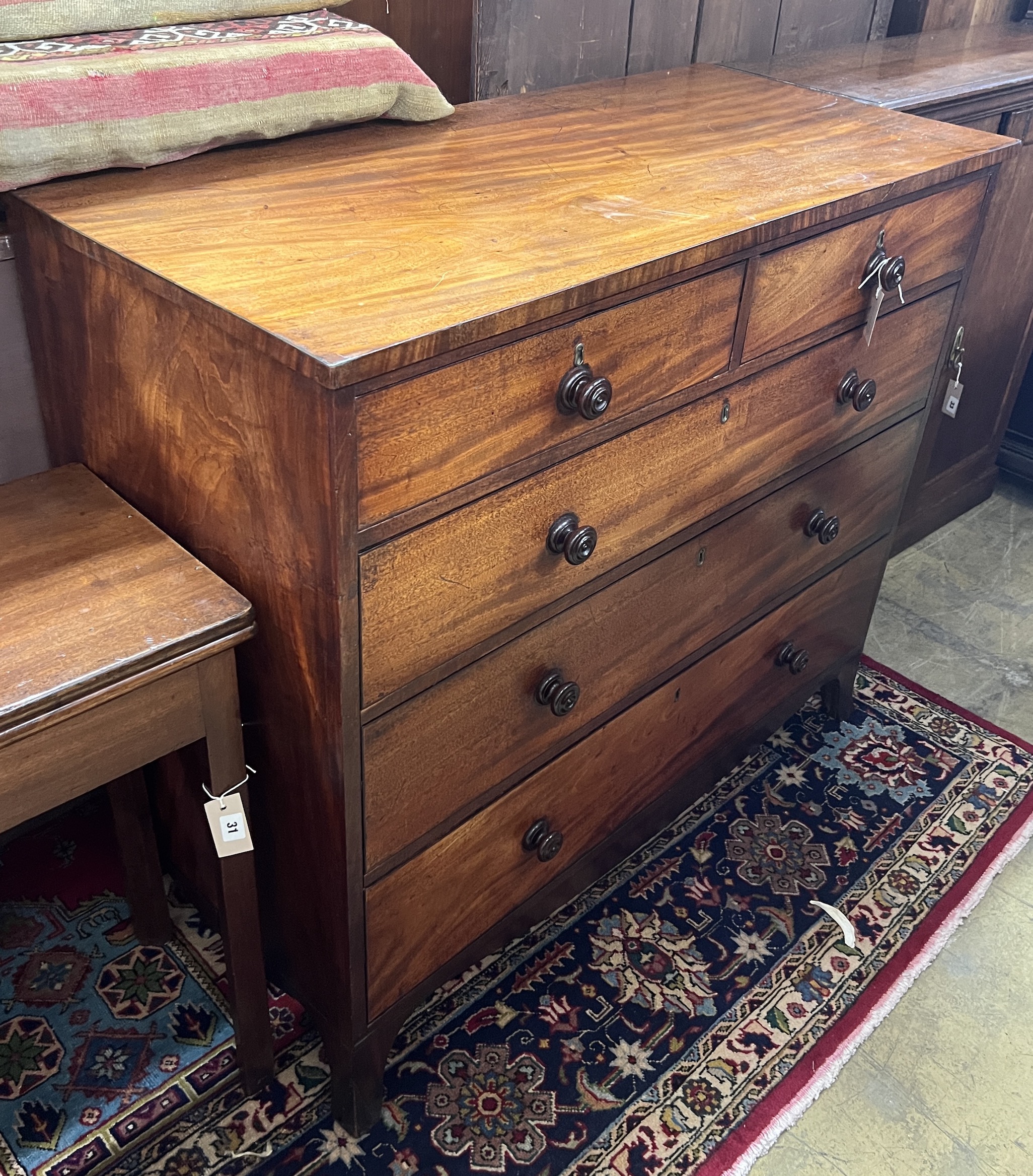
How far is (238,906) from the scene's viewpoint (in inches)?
44.4

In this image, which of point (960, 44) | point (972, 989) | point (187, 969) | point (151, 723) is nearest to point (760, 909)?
point (972, 989)

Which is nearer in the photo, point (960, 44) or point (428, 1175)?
point (428, 1175)

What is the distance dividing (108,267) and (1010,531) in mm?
2174

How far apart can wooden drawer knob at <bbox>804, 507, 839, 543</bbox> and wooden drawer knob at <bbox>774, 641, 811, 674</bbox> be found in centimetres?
19

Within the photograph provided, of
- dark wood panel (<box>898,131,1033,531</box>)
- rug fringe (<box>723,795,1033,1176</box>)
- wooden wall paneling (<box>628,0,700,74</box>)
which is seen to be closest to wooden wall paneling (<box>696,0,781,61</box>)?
wooden wall paneling (<box>628,0,700,74</box>)

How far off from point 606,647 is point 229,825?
1.48 ft

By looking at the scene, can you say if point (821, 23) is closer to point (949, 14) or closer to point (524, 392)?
point (949, 14)

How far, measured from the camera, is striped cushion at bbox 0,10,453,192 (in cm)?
100

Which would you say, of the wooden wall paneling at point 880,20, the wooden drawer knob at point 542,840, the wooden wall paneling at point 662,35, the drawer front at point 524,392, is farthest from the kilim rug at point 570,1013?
the wooden wall paneling at point 880,20

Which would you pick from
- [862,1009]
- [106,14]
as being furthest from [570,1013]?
[106,14]

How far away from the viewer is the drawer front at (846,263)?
46.8 inches

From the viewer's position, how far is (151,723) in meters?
0.95

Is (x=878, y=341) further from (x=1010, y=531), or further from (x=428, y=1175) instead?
(x=1010, y=531)

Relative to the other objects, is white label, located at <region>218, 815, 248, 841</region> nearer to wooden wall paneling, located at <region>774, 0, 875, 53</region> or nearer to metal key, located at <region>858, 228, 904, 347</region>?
metal key, located at <region>858, 228, 904, 347</region>
